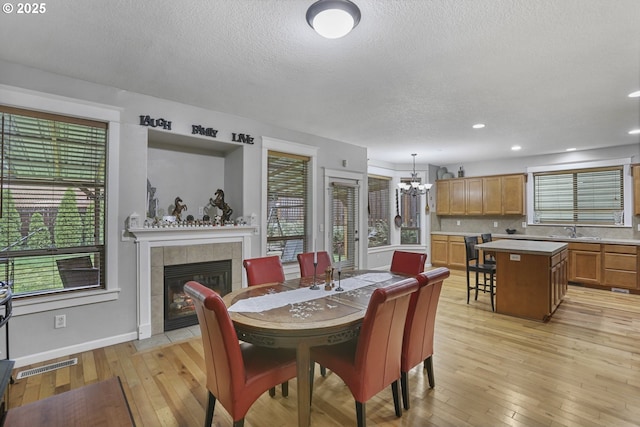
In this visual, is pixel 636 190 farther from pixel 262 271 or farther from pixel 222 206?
pixel 222 206

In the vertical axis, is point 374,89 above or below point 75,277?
above

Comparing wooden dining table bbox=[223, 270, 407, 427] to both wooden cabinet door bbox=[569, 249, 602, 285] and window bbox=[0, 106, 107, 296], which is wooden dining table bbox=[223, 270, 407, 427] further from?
wooden cabinet door bbox=[569, 249, 602, 285]

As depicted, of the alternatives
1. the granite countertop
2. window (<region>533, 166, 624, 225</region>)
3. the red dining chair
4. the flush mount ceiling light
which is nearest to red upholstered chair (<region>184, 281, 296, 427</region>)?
the red dining chair

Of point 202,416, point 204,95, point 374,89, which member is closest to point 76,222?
point 204,95

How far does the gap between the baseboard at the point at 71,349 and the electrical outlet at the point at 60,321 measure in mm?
207

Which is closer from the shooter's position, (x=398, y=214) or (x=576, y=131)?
(x=576, y=131)

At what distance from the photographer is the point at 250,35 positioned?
85.6 inches

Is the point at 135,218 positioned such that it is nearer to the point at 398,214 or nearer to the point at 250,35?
the point at 250,35

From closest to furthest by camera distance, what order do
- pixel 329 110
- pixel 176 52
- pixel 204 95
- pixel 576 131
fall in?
1. pixel 176 52
2. pixel 204 95
3. pixel 329 110
4. pixel 576 131

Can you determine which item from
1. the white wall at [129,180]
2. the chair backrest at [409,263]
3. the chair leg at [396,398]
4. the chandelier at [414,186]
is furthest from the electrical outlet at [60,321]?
the chandelier at [414,186]

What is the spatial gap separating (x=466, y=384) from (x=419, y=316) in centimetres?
A: 83

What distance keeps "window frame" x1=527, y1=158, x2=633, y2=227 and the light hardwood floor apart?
292 cm

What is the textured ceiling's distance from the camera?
6.33ft

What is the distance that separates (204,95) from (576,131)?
523 centimetres
